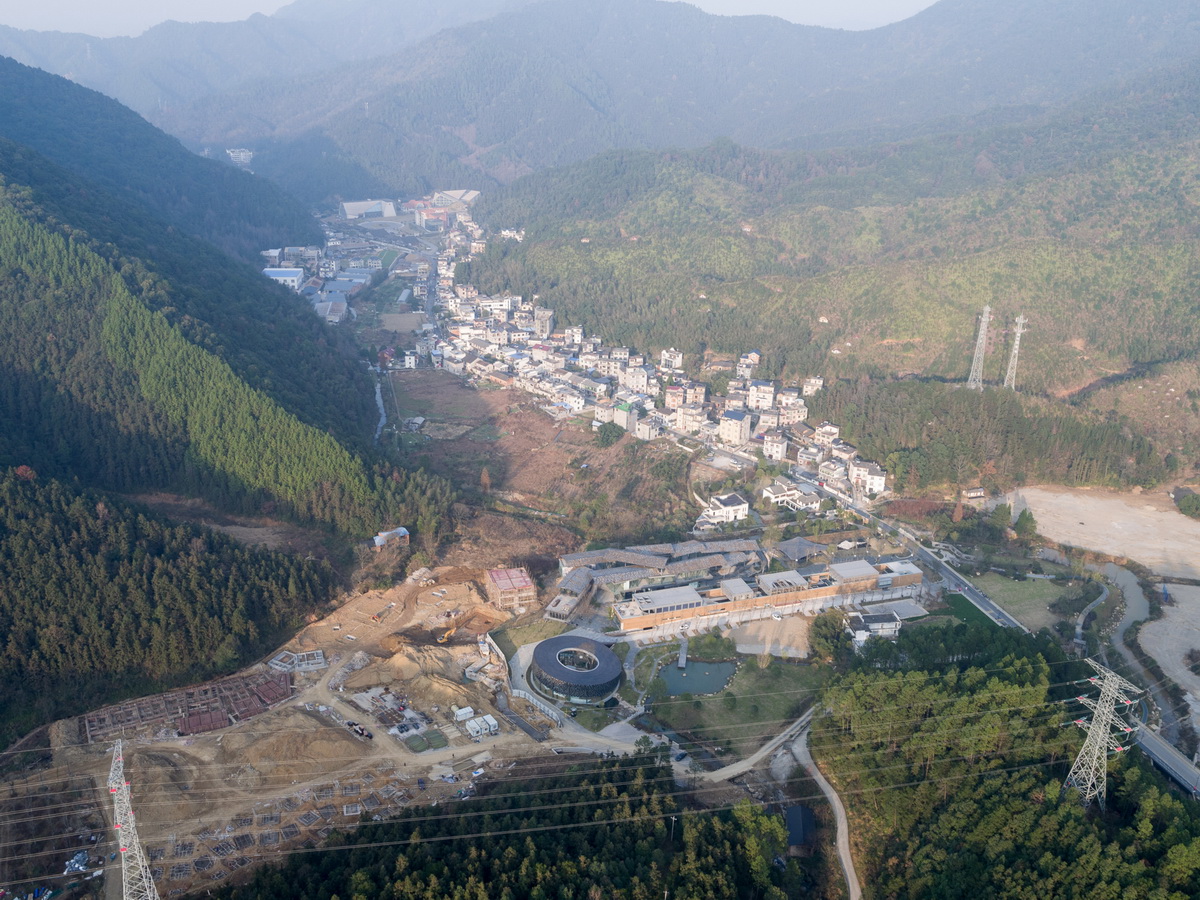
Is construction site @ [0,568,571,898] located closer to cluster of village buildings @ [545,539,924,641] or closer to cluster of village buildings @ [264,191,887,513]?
cluster of village buildings @ [545,539,924,641]

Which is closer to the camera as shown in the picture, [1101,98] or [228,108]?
[1101,98]

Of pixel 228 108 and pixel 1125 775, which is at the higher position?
pixel 228 108

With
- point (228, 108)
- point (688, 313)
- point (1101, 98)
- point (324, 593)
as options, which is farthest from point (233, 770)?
point (228, 108)

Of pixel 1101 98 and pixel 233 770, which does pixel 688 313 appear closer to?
pixel 233 770

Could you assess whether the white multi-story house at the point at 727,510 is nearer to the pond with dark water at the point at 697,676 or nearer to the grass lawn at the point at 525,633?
the pond with dark water at the point at 697,676

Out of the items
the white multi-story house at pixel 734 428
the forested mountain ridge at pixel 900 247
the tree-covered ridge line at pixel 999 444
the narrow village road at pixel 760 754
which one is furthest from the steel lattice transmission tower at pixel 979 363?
the narrow village road at pixel 760 754

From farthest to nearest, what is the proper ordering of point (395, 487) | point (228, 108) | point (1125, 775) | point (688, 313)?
point (228, 108), point (688, 313), point (395, 487), point (1125, 775)
